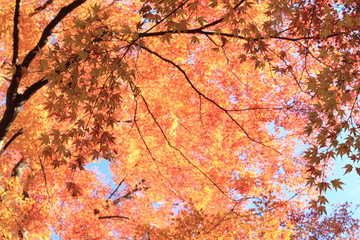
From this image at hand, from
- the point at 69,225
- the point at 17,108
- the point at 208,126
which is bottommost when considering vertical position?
the point at 17,108

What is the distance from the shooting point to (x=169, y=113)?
51.1 feet

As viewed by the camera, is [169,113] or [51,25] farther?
[169,113]

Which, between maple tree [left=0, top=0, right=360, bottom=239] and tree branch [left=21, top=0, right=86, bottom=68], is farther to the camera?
tree branch [left=21, top=0, right=86, bottom=68]

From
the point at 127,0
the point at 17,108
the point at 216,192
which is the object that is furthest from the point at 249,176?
the point at 17,108

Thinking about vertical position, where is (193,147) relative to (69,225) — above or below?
above

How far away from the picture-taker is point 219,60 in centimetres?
1482

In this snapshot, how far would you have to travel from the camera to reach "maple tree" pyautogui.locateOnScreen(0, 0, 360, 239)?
158 inches

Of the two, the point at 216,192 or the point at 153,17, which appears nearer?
the point at 153,17

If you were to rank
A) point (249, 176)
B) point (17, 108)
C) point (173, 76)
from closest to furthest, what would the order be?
1. point (17, 108)
2. point (173, 76)
3. point (249, 176)

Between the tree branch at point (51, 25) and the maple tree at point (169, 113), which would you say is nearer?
the maple tree at point (169, 113)

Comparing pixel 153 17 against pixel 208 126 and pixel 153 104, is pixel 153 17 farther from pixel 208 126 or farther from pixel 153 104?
pixel 208 126

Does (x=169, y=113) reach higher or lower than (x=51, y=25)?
higher

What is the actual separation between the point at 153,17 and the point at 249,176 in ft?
41.5

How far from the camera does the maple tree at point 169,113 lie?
4.02 metres
